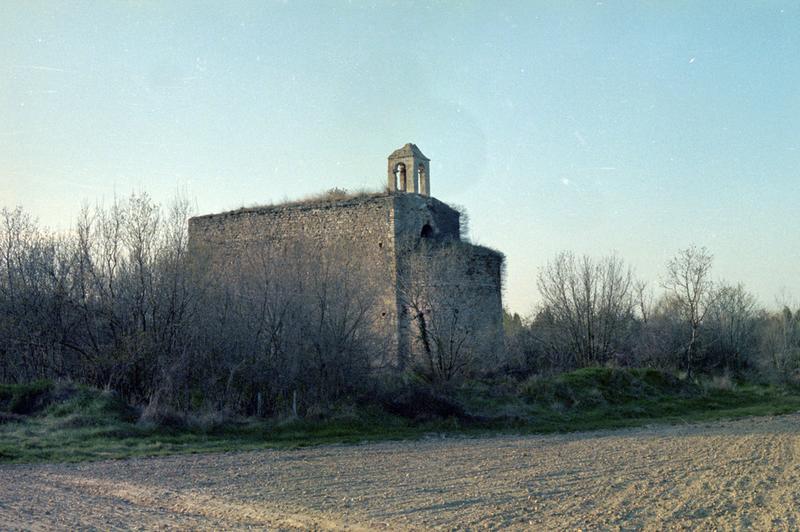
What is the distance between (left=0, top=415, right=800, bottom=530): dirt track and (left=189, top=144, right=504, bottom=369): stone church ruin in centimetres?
892

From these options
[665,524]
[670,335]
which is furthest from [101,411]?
[670,335]

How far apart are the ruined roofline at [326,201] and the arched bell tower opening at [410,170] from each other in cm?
118

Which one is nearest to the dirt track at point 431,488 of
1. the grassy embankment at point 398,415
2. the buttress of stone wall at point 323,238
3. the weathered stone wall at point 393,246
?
the grassy embankment at point 398,415

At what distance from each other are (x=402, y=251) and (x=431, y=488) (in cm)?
1544

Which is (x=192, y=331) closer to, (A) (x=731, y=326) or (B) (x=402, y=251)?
(B) (x=402, y=251)

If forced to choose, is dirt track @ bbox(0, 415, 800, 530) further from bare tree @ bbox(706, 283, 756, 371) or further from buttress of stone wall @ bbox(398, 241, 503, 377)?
bare tree @ bbox(706, 283, 756, 371)

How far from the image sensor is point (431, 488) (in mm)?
8758

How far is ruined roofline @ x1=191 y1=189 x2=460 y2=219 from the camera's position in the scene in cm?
2497

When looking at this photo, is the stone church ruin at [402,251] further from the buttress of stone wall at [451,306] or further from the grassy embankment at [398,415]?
the grassy embankment at [398,415]

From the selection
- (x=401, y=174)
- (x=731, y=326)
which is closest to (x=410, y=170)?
(x=401, y=174)

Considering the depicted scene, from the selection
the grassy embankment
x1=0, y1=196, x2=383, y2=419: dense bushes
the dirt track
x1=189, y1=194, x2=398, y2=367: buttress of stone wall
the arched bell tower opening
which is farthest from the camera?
the arched bell tower opening

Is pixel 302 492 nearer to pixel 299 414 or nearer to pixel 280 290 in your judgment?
pixel 299 414

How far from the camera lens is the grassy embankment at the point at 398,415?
13.0 meters

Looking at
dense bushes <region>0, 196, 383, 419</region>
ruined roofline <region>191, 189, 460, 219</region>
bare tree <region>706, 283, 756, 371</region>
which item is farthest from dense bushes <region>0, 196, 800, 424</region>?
bare tree <region>706, 283, 756, 371</region>
